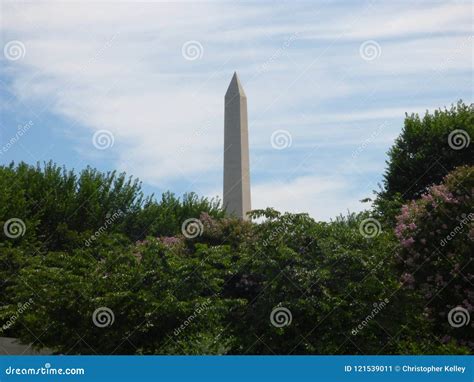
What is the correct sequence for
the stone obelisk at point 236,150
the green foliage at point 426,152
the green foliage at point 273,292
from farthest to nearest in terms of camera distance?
the stone obelisk at point 236,150 → the green foliage at point 426,152 → the green foliage at point 273,292

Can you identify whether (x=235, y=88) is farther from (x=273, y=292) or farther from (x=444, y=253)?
(x=273, y=292)

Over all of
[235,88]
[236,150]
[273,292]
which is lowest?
[273,292]

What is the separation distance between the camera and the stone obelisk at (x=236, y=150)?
33469 millimetres

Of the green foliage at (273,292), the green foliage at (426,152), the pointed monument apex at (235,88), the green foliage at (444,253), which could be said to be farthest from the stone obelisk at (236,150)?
the green foliage at (444,253)

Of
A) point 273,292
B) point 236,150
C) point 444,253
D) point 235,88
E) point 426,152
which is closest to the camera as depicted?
point 273,292

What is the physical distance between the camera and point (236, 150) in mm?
33562

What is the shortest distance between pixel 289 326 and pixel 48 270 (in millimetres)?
6263

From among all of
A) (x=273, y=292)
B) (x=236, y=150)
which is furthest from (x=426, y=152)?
(x=273, y=292)

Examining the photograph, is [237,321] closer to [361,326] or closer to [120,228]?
[361,326]

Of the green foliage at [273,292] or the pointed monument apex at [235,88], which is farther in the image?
the pointed monument apex at [235,88]

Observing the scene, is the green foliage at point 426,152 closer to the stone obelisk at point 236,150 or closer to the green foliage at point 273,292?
the stone obelisk at point 236,150

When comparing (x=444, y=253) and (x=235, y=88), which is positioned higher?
(x=235, y=88)

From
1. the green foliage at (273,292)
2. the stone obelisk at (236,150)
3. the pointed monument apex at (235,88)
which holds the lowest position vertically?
the green foliage at (273,292)

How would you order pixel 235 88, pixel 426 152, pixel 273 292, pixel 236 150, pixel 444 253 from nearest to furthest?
pixel 273 292, pixel 444 253, pixel 426 152, pixel 236 150, pixel 235 88
